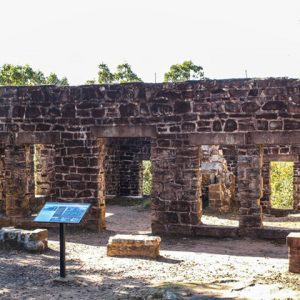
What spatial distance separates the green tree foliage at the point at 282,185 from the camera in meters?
26.3

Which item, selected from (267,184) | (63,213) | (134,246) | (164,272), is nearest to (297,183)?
(267,184)

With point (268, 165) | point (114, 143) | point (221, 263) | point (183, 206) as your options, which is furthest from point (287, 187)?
point (221, 263)

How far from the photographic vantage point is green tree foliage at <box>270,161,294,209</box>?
2633 centimetres

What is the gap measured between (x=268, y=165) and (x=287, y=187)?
10414 millimetres

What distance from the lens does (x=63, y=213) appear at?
24.2 feet

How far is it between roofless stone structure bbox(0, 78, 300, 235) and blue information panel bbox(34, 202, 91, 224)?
3995 millimetres

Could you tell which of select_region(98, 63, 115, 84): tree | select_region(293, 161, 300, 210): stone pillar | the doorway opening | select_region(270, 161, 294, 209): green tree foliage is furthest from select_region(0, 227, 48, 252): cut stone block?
select_region(98, 63, 115, 84): tree

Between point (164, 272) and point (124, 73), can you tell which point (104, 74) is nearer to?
point (124, 73)

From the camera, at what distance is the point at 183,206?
1107 centimetres

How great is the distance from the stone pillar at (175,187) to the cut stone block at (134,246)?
228cm

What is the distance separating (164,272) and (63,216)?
179 centimetres

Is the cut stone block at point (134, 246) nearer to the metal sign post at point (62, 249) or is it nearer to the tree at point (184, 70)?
the metal sign post at point (62, 249)

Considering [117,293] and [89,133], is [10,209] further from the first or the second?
[117,293]

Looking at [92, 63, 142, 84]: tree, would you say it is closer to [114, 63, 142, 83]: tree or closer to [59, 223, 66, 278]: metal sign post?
[114, 63, 142, 83]: tree
